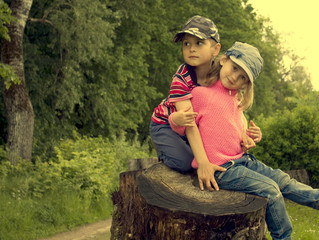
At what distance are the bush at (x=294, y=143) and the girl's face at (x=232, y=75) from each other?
5498 millimetres

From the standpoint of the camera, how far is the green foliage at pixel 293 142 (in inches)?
344

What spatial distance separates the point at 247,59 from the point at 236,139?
2.37 ft

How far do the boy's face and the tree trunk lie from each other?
9.41m

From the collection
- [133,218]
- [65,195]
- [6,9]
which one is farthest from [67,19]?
[133,218]

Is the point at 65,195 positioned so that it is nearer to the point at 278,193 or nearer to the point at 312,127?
the point at 312,127

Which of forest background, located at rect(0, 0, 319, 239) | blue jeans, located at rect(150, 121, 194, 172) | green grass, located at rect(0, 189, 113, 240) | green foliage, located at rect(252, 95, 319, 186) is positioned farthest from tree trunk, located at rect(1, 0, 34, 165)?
blue jeans, located at rect(150, 121, 194, 172)

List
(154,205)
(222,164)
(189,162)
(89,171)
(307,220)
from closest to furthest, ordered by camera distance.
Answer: (154,205) → (222,164) → (189,162) → (307,220) → (89,171)

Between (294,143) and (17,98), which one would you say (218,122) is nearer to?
(294,143)

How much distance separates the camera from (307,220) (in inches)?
282

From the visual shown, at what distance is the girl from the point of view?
3488 mm

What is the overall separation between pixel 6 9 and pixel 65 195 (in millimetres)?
4839

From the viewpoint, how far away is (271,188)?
11.2 feet

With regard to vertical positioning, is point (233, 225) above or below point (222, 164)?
below

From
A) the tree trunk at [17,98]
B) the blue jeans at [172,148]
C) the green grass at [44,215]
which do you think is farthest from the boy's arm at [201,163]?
the tree trunk at [17,98]
